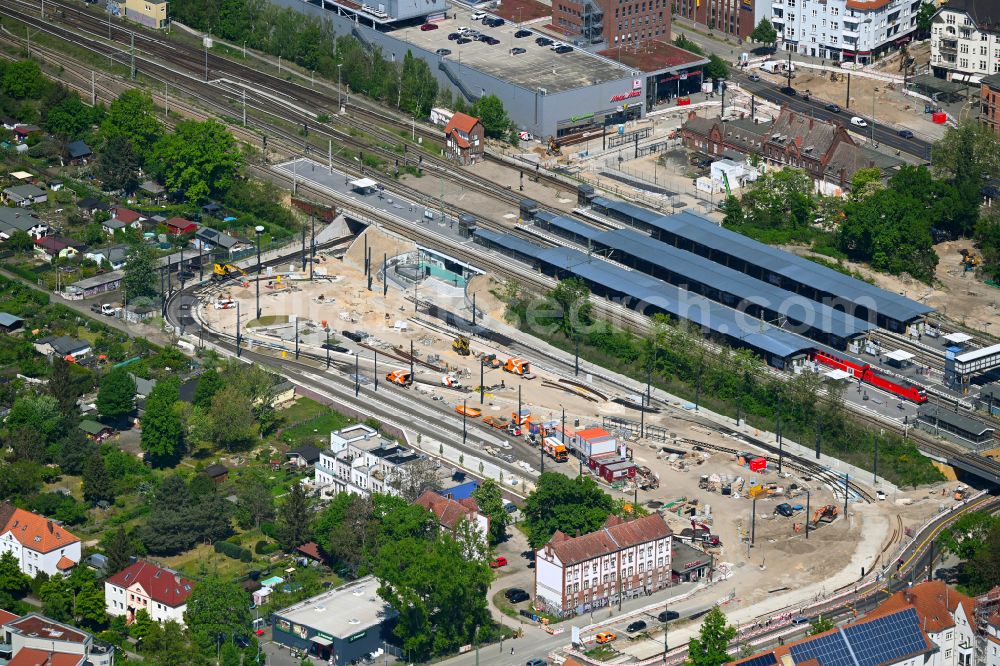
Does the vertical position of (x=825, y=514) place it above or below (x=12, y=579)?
above

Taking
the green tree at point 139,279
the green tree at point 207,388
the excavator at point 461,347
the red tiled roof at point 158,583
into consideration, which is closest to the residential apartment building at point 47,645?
the red tiled roof at point 158,583

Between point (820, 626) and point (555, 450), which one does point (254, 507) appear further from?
point (820, 626)

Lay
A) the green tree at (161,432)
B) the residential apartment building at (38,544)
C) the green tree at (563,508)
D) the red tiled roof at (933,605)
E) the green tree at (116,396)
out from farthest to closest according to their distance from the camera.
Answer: the green tree at (116,396), the green tree at (161,432), the green tree at (563,508), the residential apartment building at (38,544), the red tiled roof at (933,605)

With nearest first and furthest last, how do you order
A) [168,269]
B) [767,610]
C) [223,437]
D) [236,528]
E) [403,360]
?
[767,610], [236,528], [223,437], [403,360], [168,269]

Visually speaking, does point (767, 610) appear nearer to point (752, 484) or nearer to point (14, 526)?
point (752, 484)

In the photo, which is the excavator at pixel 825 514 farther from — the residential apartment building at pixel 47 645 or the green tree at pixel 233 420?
the residential apartment building at pixel 47 645

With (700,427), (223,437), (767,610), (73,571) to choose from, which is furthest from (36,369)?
(767,610)

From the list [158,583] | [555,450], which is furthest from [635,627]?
[158,583]
